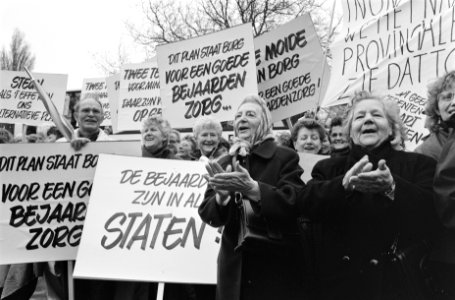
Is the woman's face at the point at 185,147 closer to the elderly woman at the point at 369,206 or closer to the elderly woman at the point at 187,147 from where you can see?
the elderly woman at the point at 187,147

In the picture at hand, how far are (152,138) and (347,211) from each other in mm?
2367

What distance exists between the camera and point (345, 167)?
9.75ft

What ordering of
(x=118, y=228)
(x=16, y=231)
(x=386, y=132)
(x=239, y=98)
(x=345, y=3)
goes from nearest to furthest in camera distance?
(x=386, y=132) < (x=118, y=228) < (x=16, y=231) < (x=345, y=3) < (x=239, y=98)

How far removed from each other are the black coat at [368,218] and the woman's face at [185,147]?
331cm

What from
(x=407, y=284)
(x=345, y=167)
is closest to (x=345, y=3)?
(x=345, y=167)

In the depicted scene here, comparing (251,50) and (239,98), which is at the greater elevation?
(251,50)

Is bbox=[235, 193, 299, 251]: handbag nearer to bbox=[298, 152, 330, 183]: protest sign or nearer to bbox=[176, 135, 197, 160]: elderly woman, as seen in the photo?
bbox=[298, 152, 330, 183]: protest sign

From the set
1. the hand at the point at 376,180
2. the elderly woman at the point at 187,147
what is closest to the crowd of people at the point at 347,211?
the hand at the point at 376,180

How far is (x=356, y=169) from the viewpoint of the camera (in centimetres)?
265

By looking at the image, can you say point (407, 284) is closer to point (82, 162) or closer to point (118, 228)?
point (118, 228)

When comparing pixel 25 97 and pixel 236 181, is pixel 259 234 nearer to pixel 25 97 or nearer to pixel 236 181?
pixel 236 181

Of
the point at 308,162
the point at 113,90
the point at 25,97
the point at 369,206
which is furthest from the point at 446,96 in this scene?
the point at 25,97

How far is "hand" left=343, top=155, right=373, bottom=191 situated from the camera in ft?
8.50

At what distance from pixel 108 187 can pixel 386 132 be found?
86.4 inches
